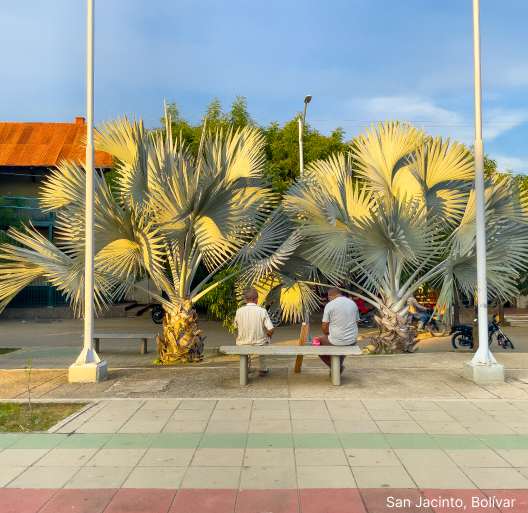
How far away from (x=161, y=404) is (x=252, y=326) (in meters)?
1.92

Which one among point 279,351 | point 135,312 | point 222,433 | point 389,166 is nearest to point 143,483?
point 222,433

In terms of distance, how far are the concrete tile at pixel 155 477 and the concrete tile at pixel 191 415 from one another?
1488 mm

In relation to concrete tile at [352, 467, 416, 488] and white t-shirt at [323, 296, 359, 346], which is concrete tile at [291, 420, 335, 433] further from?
white t-shirt at [323, 296, 359, 346]

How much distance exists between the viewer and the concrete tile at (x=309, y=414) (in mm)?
5863

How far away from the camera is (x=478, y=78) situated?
829 centimetres

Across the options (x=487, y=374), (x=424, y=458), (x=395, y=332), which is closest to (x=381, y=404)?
(x=424, y=458)

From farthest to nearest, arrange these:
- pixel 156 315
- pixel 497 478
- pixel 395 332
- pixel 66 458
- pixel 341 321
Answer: pixel 156 315
pixel 395 332
pixel 341 321
pixel 66 458
pixel 497 478

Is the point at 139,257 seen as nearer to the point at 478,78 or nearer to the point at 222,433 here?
the point at 222,433

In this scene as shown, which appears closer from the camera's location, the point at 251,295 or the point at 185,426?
the point at 185,426

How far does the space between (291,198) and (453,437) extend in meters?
6.27

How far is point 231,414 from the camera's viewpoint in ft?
19.9

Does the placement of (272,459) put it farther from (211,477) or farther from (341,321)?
(341,321)

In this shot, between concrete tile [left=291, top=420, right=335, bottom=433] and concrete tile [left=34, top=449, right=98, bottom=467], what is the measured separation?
6.48 ft

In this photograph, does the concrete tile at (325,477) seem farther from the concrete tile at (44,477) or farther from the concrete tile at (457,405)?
the concrete tile at (457,405)
